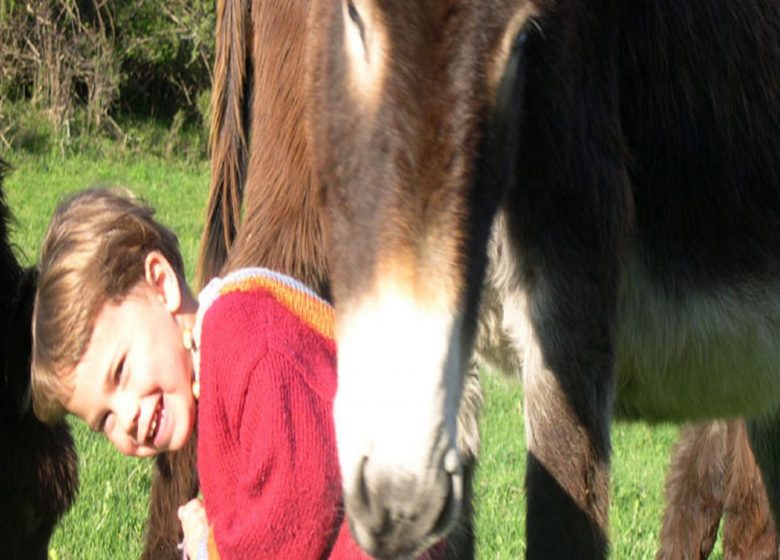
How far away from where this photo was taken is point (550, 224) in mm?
2443

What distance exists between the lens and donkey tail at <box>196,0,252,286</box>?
9.78 feet

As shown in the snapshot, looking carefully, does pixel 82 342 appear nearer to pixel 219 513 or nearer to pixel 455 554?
pixel 219 513

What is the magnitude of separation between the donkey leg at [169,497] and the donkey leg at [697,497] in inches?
69.0

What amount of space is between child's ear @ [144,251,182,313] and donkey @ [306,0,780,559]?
0.38 metres

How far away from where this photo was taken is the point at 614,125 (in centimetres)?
251

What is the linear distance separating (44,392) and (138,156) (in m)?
11.5

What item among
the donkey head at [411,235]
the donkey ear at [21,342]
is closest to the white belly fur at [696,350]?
the donkey head at [411,235]

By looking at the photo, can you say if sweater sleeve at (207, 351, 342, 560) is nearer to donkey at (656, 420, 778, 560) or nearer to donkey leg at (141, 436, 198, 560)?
donkey leg at (141, 436, 198, 560)

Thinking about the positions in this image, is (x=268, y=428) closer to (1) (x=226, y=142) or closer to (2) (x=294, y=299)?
(2) (x=294, y=299)

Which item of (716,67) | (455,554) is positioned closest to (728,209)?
(716,67)

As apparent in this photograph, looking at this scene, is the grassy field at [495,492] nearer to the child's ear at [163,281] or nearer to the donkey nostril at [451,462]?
the child's ear at [163,281]

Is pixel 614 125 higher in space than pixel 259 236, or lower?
higher

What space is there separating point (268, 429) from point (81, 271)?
0.46m

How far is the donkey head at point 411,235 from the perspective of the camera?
183cm
